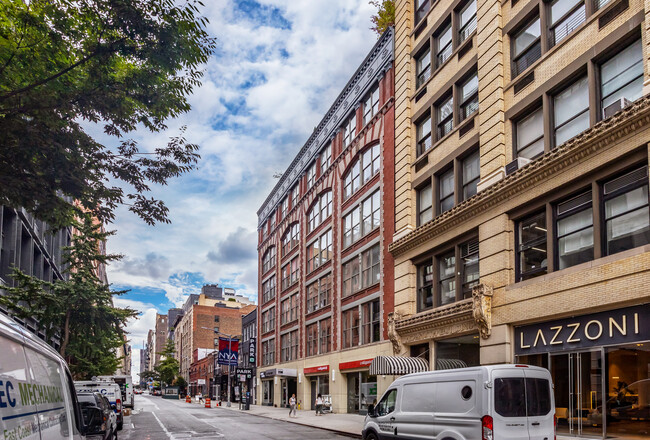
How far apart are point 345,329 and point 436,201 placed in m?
14.9

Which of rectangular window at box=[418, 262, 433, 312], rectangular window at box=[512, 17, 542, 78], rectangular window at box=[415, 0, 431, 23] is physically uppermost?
rectangular window at box=[415, 0, 431, 23]

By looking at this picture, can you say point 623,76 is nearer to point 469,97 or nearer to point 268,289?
point 469,97

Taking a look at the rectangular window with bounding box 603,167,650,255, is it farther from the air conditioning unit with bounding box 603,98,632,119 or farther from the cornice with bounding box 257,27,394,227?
the cornice with bounding box 257,27,394,227

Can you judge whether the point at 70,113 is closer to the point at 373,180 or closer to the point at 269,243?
the point at 373,180

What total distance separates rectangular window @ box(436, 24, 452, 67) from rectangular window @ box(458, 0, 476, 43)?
1.00m

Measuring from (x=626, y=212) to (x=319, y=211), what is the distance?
104ft

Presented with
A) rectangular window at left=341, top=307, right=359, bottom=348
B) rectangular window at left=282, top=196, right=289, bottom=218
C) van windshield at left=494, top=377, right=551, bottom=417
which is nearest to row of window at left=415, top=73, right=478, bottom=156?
rectangular window at left=341, top=307, right=359, bottom=348

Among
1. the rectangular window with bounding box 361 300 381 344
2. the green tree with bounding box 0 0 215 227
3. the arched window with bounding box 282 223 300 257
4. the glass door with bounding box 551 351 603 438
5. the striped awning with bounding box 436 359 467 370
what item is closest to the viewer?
the green tree with bounding box 0 0 215 227

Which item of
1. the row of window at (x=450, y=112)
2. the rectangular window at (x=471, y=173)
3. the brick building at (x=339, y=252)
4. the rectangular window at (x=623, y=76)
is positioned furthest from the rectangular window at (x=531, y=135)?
the brick building at (x=339, y=252)

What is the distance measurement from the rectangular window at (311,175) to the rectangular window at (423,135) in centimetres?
1858

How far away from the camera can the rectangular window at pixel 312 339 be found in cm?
4488

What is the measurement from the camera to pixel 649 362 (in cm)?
1498

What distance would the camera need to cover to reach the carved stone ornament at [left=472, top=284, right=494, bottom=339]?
2123 cm

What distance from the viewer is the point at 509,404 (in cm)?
1202
